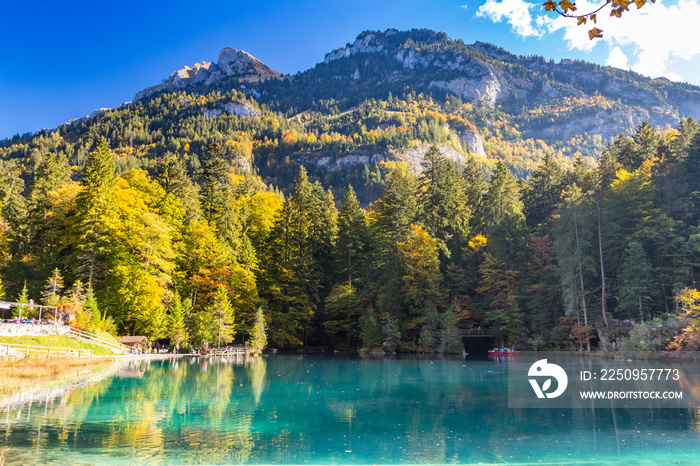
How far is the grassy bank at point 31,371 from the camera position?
20.2m

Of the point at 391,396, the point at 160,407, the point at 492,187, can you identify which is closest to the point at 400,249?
the point at 492,187

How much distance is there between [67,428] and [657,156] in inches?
2114

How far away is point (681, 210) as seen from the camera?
143ft

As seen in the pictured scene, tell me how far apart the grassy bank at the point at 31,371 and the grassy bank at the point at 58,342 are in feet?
7.09

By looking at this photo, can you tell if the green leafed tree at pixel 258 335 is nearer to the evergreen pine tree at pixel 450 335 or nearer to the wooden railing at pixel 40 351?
the wooden railing at pixel 40 351

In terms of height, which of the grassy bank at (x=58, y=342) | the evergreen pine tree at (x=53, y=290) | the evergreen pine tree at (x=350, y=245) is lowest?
the grassy bank at (x=58, y=342)

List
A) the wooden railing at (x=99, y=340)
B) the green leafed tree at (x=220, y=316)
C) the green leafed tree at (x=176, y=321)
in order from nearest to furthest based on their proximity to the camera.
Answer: the wooden railing at (x=99, y=340)
the green leafed tree at (x=176, y=321)
the green leafed tree at (x=220, y=316)

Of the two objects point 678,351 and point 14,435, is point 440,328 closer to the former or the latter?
point 678,351

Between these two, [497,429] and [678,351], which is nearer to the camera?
[497,429]

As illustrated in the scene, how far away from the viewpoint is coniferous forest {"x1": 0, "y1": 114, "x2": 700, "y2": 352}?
4169 centimetres

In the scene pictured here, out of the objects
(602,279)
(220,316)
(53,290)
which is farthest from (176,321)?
(602,279)

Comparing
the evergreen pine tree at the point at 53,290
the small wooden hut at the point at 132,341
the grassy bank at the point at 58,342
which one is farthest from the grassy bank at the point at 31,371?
the small wooden hut at the point at 132,341

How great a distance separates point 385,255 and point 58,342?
3436cm

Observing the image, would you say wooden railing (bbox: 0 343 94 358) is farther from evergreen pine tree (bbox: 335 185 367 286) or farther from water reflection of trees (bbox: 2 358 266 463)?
evergreen pine tree (bbox: 335 185 367 286)
